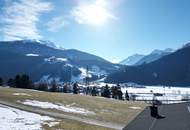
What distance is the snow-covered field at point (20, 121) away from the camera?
104 ft

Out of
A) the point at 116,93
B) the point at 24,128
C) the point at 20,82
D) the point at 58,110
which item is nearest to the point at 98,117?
the point at 58,110

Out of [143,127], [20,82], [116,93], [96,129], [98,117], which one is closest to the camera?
[96,129]

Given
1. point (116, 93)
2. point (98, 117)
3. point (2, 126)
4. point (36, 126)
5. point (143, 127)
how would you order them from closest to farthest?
point (2, 126), point (36, 126), point (143, 127), point (98, 117), point (116, 93)

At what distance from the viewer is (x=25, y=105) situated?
5188 centimetres

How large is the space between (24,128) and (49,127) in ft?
10.6

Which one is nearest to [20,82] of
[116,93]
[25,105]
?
[116,93]

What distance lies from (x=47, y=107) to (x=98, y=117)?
27.2 ft

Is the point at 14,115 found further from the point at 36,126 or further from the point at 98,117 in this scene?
the point at 98,117

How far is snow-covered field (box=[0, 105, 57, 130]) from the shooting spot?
3163 centimetres

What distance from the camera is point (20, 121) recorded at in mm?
34938

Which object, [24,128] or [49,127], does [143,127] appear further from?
[24,128]

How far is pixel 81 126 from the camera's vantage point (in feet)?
126

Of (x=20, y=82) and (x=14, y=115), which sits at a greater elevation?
(x=20, y=82)

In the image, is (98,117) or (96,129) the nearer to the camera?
(96,129)
